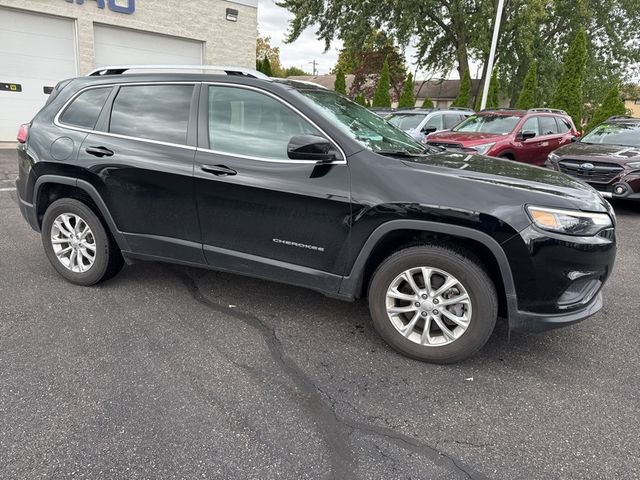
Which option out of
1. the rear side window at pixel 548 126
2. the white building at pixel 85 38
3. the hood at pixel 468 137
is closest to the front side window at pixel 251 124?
the hood at pixel 468 137

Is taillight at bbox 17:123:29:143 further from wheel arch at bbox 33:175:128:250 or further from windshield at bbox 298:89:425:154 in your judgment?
windshield at bbox 298:89:425:154

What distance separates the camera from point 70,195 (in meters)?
3.85

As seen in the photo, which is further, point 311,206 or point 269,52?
point 269,52

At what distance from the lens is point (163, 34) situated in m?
13.9

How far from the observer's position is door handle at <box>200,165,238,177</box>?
3.15m

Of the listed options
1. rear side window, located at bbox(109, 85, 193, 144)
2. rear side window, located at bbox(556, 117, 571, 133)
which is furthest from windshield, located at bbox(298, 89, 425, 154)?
rear side window, located at bbox(556, 117, 571, 133)

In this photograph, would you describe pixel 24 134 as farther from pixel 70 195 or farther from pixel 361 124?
pixel 361 124

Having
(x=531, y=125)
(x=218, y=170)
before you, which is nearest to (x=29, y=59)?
(x=218, y=170)

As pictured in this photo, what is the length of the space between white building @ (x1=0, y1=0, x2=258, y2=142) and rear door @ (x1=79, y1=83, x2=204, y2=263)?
10.8 m

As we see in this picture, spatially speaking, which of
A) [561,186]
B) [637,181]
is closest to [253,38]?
[637,181]

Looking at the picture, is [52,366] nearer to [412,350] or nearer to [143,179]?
[143,179]

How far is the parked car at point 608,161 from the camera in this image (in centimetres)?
724

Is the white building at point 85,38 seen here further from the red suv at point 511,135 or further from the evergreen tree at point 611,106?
the evergreen tree at point 611,106

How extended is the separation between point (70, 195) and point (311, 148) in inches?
90.1
